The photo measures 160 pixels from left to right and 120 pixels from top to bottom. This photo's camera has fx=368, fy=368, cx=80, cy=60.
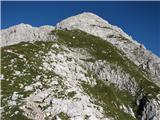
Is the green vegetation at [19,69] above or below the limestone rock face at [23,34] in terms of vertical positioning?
below

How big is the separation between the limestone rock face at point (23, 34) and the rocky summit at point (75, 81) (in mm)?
688

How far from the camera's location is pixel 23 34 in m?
120

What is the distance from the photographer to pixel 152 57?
11000 cm

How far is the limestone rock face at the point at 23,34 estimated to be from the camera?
10553 cm

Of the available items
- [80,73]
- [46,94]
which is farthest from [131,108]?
[46,94]

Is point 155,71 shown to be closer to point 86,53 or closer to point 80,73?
point 86,53

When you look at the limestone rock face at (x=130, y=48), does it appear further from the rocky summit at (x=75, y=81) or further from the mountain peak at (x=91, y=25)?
the rocky summit at (x=75, y=81)

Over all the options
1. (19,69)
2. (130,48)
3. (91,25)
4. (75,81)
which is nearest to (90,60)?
(75,81)

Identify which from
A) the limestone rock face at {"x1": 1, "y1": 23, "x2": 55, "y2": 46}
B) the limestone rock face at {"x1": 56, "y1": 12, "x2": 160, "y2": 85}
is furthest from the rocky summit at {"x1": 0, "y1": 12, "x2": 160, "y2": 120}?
the limestone rock face at {"x1": 1, "y1": 23, "x2": 55, "y2": 46}

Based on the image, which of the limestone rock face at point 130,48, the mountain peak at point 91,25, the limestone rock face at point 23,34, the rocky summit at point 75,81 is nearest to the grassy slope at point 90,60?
the rocky summit at point 75,81

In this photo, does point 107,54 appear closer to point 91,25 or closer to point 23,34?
point 23,34

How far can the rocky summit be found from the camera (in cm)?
5756

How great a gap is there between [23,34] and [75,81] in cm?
5168

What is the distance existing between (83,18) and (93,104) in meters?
107
